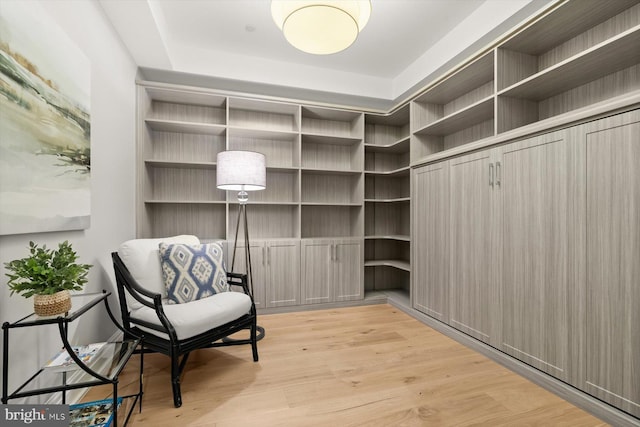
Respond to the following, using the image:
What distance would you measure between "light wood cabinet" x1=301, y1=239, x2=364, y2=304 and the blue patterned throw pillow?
1234mm

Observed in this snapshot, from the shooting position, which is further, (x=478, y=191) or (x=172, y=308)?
(x=478, y=191)

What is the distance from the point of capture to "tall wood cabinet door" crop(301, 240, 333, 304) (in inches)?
134

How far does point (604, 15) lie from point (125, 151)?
Answer: 3.72 m

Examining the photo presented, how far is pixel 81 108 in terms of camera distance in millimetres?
1824

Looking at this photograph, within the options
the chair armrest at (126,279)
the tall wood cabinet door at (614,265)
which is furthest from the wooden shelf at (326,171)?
the tall wood cabinet door at (614,265)

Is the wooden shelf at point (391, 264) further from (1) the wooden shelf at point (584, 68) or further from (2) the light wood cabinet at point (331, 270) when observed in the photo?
(1) the wooden shelf at point (584, 68)

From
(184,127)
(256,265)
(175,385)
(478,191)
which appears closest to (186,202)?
(184,127)

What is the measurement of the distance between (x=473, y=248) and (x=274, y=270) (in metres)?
2.00

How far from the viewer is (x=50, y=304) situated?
1.19m

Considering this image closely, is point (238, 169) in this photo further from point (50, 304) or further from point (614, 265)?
point (614, 265)

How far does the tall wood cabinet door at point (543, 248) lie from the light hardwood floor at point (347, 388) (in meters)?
0.28

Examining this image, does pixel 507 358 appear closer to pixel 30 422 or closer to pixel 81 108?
pixel 30 422

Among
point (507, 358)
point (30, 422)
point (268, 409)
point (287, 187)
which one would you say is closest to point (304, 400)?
point (268, 409)

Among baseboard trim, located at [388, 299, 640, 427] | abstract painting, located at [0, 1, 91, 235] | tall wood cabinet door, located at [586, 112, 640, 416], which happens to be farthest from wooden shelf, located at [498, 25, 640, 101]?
abstract painting, located at [0, 1, 91, 235]
